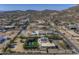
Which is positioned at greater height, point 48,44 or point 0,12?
point 0,12

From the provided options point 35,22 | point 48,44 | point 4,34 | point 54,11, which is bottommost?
point 48,44

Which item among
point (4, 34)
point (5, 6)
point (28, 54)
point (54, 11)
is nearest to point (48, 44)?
point (28, 54)

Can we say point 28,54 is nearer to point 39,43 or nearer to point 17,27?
point 39,43

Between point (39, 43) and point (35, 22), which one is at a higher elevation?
point (35, 22)

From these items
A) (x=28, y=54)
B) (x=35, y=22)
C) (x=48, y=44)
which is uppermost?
(x=35, y=22)

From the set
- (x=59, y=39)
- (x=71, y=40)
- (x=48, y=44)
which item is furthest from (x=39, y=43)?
(x=71, y=40)

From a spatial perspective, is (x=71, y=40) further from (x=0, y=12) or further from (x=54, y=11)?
(x=0, y=12)
